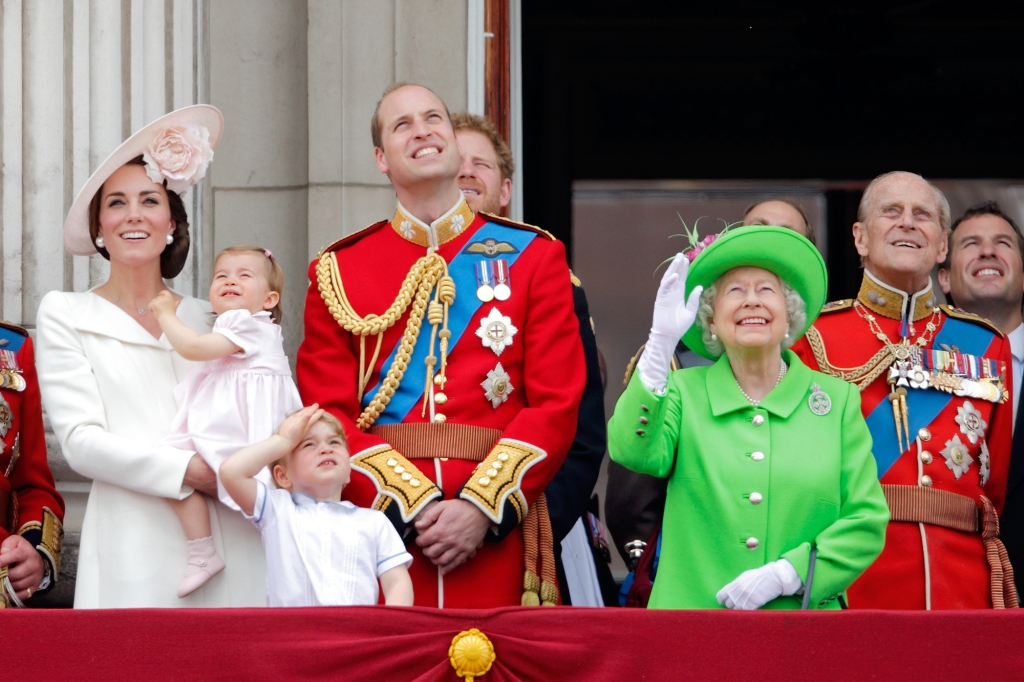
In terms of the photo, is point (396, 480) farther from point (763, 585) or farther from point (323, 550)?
point (763, 585)

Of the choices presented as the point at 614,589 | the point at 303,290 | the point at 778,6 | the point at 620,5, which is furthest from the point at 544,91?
the point at 614,589

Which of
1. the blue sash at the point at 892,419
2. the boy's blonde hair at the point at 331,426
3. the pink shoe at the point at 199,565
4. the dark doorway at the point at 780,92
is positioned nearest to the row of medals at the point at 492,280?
the boy's blonde hair at the point at 331,426

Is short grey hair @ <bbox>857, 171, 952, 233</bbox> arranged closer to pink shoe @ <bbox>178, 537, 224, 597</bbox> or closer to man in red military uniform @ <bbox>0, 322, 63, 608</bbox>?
pink shoe @ <bbox>178, 537, 224, 597</bbox>

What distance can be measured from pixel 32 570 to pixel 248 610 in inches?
38.4

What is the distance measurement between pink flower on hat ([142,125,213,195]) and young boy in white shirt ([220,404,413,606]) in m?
0.76

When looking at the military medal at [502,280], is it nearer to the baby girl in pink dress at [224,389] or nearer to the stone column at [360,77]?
the baby girl in pink dress at [224,389]

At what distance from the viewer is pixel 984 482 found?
4180mm

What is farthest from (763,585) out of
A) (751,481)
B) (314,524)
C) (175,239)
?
(175,239)

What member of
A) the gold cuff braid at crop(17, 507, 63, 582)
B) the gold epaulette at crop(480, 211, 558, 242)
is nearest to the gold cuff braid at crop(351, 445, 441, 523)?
the gold epaulette at crop(480, 211, 558, 242)

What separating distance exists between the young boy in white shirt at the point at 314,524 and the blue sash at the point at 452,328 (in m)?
0.27

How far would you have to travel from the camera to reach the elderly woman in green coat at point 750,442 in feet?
11.8

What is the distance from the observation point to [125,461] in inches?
146

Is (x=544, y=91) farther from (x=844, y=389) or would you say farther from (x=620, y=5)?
(x=844, y=389)

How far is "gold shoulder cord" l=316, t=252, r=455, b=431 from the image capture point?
393 centimetres
